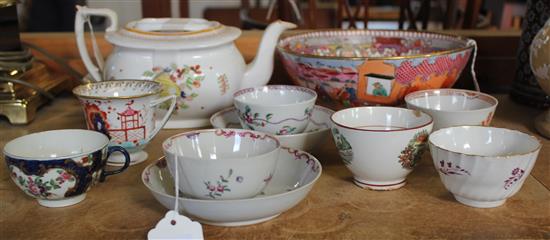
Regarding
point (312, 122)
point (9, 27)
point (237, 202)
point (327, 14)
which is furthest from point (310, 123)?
point (327, 14)

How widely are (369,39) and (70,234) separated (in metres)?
0.64

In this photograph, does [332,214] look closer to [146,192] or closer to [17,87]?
[146,192]

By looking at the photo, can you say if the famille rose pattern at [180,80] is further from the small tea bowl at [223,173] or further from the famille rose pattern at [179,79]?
the small tea bowl at [223,173]

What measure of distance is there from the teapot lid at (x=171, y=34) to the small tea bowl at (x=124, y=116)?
75 mm

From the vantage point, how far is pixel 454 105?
2.78ft

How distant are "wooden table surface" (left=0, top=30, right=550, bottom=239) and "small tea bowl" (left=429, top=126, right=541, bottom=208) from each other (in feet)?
0.07

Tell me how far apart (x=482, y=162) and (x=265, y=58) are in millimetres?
426

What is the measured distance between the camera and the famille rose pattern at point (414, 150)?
65cm

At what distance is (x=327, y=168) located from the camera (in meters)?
0.76

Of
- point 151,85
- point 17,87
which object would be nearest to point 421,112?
point 151,85

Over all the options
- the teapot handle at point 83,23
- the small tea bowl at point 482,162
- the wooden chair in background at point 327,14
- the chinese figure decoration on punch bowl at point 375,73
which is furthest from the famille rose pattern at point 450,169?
the wooden chair in background at point 327,14

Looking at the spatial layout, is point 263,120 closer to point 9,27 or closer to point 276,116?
point 276,116

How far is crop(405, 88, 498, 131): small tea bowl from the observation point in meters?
0.75

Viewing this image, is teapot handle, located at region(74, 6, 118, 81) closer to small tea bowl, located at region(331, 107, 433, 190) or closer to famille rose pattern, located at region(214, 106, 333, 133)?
famille rose pattern, located at region(214, 106, 333, 133)
